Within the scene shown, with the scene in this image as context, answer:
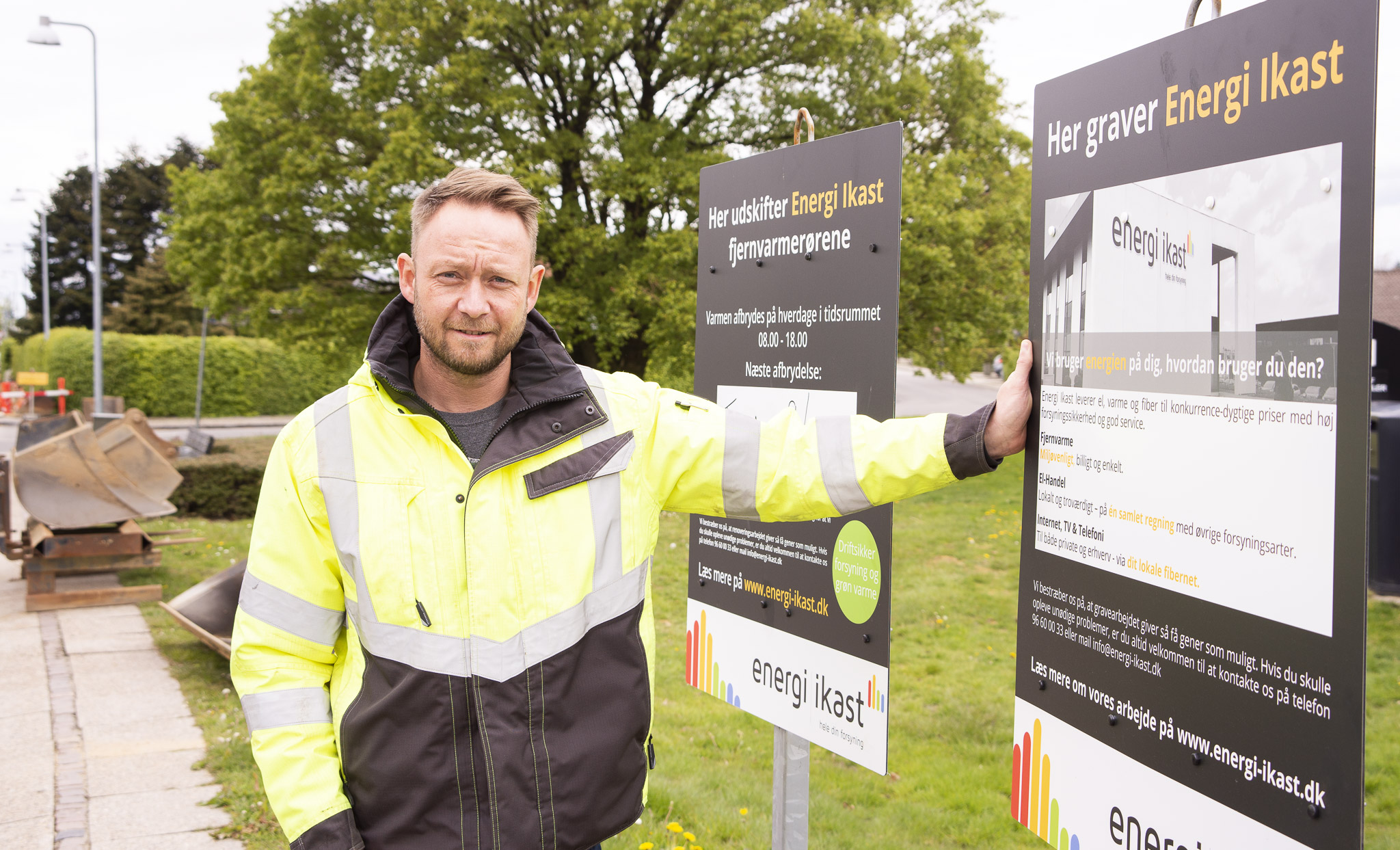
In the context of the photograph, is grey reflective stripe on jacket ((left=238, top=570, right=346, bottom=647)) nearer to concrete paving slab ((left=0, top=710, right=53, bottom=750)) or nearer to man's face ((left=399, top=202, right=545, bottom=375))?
man's face ((left=399, top=202, right=545, bottom=375))

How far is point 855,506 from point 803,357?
3.17 ft

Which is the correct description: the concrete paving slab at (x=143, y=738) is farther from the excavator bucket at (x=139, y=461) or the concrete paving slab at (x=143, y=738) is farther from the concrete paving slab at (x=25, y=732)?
the excavator bucket at (x=139, y=461)

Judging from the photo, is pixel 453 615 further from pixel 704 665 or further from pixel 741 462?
pixel 704 665

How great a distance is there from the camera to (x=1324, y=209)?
1.66m

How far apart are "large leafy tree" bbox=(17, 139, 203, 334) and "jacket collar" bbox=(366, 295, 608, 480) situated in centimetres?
4732

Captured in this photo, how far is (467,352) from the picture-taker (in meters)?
2.33

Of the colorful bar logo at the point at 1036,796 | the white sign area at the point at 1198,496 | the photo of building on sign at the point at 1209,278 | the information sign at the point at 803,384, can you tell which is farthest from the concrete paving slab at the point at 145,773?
the photo of building on sign at the point at 1209,278

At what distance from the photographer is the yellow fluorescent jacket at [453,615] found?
2.18 meters

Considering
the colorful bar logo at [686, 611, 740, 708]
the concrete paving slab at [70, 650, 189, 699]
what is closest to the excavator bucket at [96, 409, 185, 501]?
the concrete paving slab at [70, 650, 189, 699]

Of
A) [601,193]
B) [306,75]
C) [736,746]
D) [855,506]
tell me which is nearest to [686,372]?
[601,193]

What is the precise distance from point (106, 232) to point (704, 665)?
50.9 metres

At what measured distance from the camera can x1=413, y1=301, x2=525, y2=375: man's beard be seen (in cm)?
232

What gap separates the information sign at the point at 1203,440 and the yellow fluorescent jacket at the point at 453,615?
35cm

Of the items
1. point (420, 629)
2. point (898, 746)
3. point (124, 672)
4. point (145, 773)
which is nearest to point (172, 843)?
point (145, 773)
